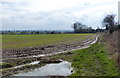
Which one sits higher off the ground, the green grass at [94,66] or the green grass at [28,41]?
the green grass at [28,41]

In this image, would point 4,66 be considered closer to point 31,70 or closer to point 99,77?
point 31,70

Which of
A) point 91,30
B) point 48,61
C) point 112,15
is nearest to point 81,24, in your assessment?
point 91,30

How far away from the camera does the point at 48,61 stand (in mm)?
20344

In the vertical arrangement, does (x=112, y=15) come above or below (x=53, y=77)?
above

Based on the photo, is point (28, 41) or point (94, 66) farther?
point (28, 41)

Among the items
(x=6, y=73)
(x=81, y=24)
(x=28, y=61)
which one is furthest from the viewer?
(x=81, y=24)

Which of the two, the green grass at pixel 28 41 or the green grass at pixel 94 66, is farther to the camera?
the green grass at pixel 28 41

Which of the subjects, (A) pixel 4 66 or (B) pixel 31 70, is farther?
(A) pixel 4 66

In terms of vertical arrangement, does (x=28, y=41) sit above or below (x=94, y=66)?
above

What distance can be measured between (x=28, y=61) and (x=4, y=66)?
361 cm

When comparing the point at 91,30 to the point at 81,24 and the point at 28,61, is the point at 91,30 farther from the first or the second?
the point at 28,61

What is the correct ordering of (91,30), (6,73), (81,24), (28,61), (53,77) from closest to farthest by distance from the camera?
(53,77) → (6,73) → (28,61) → (91,30) → (81,24)

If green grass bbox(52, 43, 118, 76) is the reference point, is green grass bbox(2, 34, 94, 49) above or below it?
above

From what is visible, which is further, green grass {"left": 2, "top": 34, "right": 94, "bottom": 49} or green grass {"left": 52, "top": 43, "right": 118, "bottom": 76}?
green grass {"left": 2, "top": 34, "right": 94, "bottom": 49}
